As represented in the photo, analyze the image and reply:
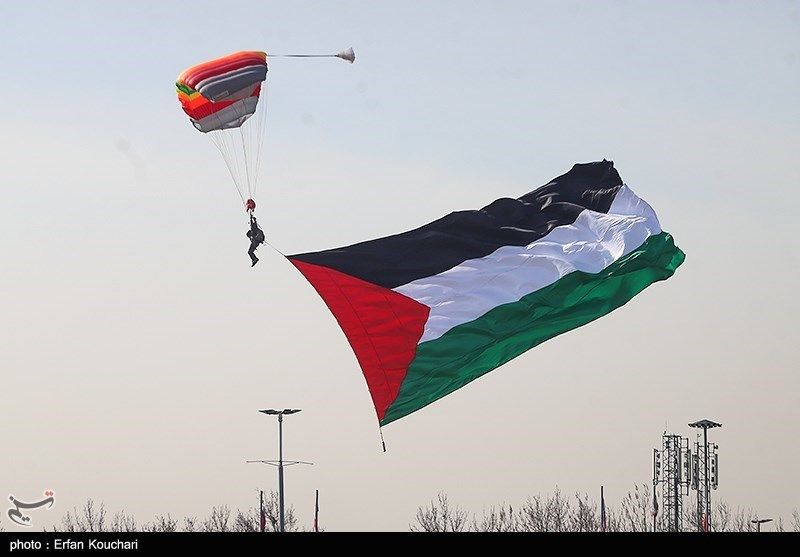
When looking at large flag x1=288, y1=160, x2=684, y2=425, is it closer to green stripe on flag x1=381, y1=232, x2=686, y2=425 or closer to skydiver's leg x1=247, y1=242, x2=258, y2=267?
green stripe on flag x1=381, y1=232, x2=686, y2=425

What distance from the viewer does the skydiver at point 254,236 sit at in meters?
32.1

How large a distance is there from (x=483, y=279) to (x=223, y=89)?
30.0 feet

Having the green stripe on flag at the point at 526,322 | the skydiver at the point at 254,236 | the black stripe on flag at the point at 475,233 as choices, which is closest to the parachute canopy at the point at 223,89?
the skydiver at the point at 254,236

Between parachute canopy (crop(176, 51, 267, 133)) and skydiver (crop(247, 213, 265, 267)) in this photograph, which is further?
parachute canopy (crop(176, 51, 267, 133))

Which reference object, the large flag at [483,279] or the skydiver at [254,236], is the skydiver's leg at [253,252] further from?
the large flag at [483,279]

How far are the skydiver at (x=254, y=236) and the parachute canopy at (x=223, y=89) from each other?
311 centimetres

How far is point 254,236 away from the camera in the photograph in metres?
32.7

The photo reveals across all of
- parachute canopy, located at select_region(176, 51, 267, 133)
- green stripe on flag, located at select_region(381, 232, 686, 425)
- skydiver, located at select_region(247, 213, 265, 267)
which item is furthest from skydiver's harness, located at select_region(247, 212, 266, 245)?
green stripe on flag, located at select_region(381, 232, 686, 425)

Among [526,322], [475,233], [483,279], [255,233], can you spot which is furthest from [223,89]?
[526,322]

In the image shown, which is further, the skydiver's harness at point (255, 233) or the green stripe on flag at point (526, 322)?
Answer: the skydiver's harness at point (255, 233)

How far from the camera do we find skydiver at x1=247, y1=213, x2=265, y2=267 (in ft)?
105

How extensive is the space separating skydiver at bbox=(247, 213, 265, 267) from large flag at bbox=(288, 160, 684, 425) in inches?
192
